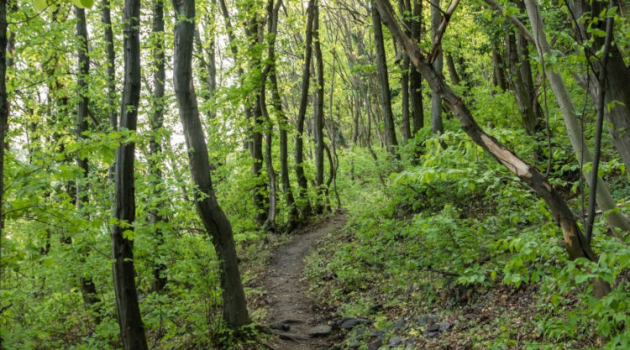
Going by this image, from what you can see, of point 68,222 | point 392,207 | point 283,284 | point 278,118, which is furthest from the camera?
point 278,118

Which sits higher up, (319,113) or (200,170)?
(319,113)

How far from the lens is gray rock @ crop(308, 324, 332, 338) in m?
7.54

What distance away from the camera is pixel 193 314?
280 inches

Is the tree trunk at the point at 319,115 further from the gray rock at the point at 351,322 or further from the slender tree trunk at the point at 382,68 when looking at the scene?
the gray rock at the point at 351,322

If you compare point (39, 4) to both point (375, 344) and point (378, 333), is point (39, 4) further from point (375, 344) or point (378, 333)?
point (378, 333)

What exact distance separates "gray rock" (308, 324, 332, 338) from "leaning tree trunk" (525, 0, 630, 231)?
5016 mm

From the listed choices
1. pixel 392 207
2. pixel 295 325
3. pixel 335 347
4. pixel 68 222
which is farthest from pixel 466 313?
pixel 68 222

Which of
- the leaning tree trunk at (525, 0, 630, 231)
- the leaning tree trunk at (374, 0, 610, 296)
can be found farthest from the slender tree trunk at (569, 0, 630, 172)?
the leaning tree trunk at (374, 0, 610, 296)

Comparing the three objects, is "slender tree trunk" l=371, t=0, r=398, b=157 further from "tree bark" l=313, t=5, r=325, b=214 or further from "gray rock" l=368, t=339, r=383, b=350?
"gray rock" l=368, t=339, r=383, b=350

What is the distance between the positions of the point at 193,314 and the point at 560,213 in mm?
5765

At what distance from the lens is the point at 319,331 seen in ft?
25.0

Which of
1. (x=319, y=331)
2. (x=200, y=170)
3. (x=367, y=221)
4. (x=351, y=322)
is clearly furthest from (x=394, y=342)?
(x=200, y=170)

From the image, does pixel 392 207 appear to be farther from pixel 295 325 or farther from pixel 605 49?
pixel 605 49

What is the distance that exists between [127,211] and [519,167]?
15.9 ft
